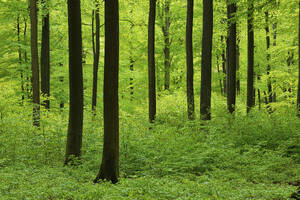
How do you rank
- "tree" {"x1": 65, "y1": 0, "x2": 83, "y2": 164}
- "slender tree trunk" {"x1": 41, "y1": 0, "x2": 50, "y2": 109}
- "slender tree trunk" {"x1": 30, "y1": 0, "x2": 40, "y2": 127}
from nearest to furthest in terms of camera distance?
Answer: "tree" {"x1": 65, "y1": 0, "x2": 83, "y2": 164}
"slender tree trunk" {"x1": 30, "y1": 0, "x2": 40, "y2": 127}
"slender tree trunk" {"x1": 41, "y1": 0, "x2": 50, "y2": 109}

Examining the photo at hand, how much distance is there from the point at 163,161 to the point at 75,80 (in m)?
3.95

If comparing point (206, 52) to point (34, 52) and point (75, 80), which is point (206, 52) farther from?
point (34, 52)

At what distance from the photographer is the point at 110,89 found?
834 centimetres

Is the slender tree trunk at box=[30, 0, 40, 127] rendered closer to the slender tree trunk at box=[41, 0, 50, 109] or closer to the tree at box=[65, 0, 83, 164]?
the slender tree trunk at box=[41, 0, 50, 109]

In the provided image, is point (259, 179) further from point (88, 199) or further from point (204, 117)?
point (204, 117)

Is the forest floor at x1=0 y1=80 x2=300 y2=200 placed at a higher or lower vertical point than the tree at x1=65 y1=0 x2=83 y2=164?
lower

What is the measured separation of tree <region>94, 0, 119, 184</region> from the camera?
8.31 metres

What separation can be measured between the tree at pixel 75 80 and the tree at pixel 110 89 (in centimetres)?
→ 233

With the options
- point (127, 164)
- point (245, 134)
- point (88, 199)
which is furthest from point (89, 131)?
point (88, 199)

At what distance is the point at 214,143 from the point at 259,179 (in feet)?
9.60

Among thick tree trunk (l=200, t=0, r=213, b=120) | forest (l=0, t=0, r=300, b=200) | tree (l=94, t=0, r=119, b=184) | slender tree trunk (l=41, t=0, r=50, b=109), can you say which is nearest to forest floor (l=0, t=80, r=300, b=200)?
forest (l=0, t=0, r=300, b=200)

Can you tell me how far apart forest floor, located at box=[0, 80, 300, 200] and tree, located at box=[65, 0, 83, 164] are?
602 mm

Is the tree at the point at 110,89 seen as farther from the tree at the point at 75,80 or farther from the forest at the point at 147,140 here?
the tree at the point at 75,80

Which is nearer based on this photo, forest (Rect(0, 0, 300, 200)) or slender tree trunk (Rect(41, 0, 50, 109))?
forest (Rect(0, 0, 300, 200))
